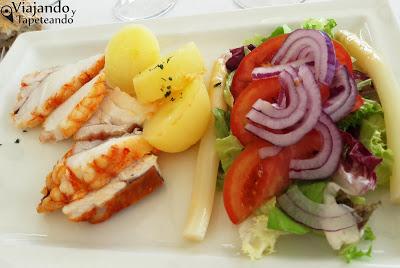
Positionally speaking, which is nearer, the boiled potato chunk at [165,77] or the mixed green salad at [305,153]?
the mixed green salad at [305,153]

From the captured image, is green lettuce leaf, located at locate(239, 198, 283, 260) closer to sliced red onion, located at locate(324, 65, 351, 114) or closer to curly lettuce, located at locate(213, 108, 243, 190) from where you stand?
curly lettuce, located at locate(213, 108, 243, 190)

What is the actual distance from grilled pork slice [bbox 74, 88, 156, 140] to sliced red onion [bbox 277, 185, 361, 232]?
0.92 m

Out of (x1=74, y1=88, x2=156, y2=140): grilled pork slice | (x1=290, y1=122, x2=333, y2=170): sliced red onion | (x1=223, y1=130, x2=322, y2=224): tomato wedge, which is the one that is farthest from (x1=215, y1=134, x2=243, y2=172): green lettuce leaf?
(x1=74, y1=88, x2=156, y2=140): grilled pork slice

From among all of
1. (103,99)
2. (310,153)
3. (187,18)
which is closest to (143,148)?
(103,99)

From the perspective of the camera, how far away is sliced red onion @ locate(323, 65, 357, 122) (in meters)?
1.95

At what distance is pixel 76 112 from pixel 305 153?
129cm

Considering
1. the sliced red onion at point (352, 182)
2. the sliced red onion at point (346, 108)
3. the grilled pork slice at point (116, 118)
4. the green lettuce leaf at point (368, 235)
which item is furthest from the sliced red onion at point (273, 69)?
the green lettuce leaf at point (368, 235)

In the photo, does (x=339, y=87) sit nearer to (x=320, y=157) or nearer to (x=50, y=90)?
(x=320, y=157)

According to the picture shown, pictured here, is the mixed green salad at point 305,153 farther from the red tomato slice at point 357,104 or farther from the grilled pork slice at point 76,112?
the grilled pork slice at point 76,112

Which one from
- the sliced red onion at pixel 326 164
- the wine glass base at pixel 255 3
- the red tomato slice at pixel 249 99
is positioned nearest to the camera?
the sliced red onion at pixel 326 164

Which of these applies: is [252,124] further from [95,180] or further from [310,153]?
[95,180]

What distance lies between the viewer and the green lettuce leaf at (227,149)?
85.7 inches

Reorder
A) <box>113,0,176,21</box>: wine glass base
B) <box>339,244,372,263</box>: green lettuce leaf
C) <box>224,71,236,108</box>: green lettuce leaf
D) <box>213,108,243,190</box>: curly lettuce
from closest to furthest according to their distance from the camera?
<box>339,244,372,263</box>: green lettuce leaf, <box>213,108,243,190</box>: curly lettuce, <box>224,71,236,108</box>: green lettuce leaf, <box>113,0,176,21</box>: wine glass base

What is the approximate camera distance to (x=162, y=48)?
9.87ft
